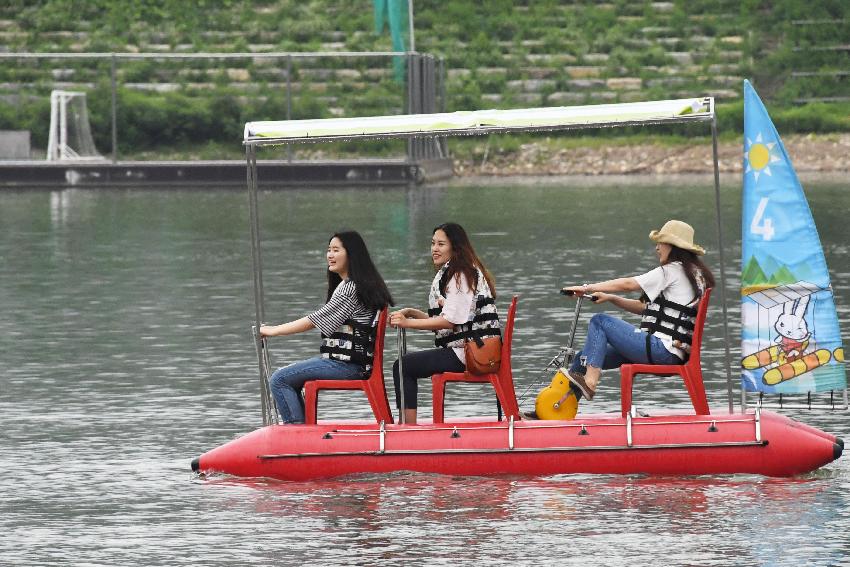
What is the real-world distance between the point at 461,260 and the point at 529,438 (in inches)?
41.2

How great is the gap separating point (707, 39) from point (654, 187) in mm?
10528

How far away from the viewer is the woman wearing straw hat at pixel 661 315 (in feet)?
36.3

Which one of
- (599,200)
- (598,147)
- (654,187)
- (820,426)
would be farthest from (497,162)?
(820,426)

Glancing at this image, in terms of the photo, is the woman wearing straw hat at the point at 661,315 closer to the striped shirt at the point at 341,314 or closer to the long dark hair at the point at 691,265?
the long dark hair at the point at 691,265

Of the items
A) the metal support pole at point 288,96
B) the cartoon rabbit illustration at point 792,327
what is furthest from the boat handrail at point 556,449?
the metal support pole at point 288,96

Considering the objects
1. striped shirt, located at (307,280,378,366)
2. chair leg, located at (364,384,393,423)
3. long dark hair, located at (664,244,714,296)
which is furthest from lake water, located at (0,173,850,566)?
long dark hair, located at (664,244,714,296)

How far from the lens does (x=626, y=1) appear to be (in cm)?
4762

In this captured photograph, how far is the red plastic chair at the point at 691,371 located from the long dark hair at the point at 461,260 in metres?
0.86

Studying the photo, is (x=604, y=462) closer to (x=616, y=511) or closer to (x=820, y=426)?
(x=616, y=511)

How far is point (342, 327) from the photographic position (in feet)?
36.6

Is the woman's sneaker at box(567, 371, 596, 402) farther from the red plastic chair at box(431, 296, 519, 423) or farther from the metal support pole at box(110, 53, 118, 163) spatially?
the metal support pole at box(110, 53, 118, 163)

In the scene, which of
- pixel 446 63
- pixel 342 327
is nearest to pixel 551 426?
pixel 342 327

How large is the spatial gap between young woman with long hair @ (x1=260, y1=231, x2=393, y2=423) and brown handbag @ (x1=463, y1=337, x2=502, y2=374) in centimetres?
49

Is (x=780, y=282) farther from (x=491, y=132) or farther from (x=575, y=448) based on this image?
(x=491, y=132)
